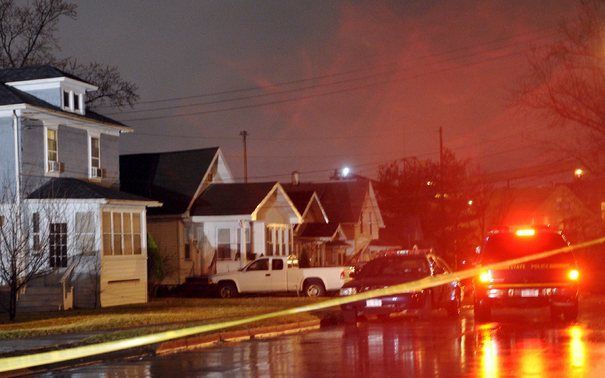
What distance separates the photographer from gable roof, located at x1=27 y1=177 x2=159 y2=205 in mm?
33719

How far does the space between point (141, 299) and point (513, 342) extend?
22.2 metres

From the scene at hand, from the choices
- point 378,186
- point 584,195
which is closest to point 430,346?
point 378,186

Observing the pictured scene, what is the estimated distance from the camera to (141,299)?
3697 cm

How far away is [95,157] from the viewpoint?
38.0m

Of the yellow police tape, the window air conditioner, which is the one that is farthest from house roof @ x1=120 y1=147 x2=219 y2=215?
the yellow police tape

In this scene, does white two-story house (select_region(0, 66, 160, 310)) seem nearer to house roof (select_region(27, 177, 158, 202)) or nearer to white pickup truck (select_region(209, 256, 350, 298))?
house roof (select_region(27, 177, 158, 202))

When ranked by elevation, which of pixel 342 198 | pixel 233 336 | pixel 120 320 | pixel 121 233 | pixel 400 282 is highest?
pixel 342 198

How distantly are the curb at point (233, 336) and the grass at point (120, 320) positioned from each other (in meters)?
0.34

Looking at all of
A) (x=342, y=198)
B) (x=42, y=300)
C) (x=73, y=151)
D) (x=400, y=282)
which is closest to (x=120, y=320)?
(x=400, y=282)

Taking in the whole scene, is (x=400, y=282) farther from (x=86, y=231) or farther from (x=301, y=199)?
(x=301, y=199)

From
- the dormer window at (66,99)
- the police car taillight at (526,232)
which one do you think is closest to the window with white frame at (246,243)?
the dormer window at (66,99)

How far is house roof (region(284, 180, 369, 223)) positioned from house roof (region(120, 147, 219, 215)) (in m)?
21.8

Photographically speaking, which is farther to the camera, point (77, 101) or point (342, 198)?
point (342, 198)

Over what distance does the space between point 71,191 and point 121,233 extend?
2.89 meters
